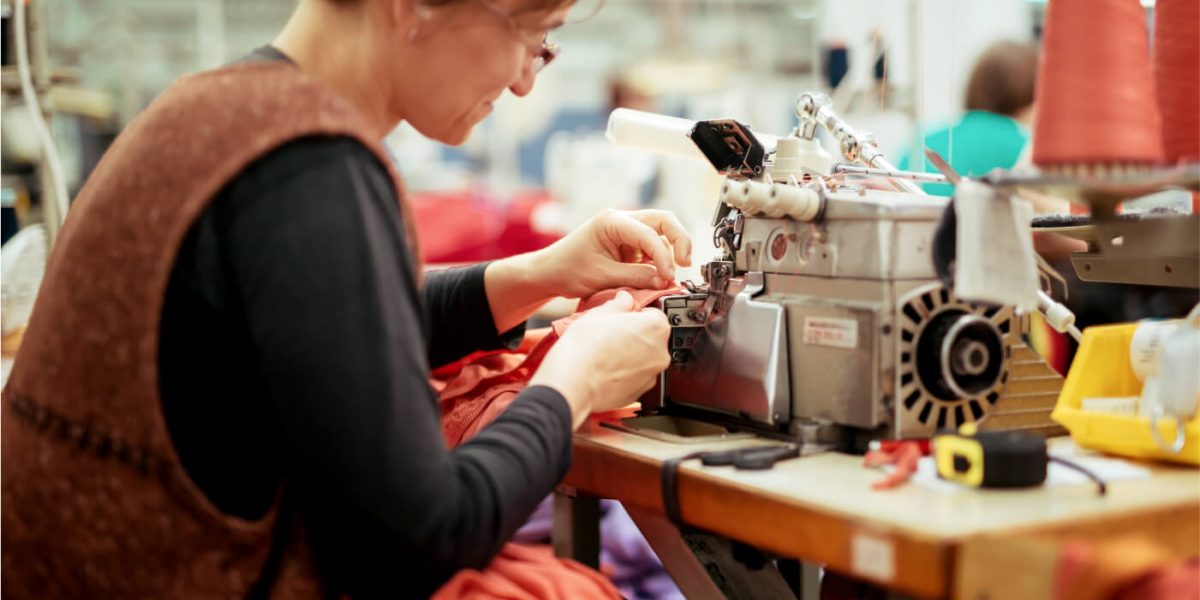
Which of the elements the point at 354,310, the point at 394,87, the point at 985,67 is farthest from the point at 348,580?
the point at 985,67

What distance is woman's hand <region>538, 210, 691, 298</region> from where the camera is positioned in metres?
1.46

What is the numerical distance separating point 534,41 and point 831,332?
41 centimetres

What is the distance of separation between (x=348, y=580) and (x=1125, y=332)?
816 mm

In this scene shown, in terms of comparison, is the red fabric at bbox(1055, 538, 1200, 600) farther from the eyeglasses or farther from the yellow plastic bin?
the eyeglasses

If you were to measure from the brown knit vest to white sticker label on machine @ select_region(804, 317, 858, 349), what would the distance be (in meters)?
0.46

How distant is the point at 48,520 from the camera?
97cm

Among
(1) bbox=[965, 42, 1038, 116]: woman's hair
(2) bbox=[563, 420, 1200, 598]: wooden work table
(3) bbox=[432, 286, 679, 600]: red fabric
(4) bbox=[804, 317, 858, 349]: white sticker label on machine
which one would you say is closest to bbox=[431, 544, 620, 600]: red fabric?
(3) bbox=[432, 286, 679, 600]: red fabric

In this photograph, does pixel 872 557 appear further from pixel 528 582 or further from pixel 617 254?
pixel 617 254

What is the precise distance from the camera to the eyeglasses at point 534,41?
1052 millimetres

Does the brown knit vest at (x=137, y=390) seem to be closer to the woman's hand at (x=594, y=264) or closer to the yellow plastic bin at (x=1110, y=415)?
the woman's hand at (x=594, y=264)

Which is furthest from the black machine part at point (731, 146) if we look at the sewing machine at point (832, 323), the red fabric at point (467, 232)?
the red fabric at point (467, 232)

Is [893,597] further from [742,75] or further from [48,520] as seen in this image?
[742,75]

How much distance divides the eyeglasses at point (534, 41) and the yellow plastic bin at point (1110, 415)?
0.64 metres

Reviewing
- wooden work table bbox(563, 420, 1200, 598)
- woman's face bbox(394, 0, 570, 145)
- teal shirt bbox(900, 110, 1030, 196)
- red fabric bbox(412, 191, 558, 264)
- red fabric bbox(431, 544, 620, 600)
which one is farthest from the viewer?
red fabric bbox(412, 191, 558, 264)
